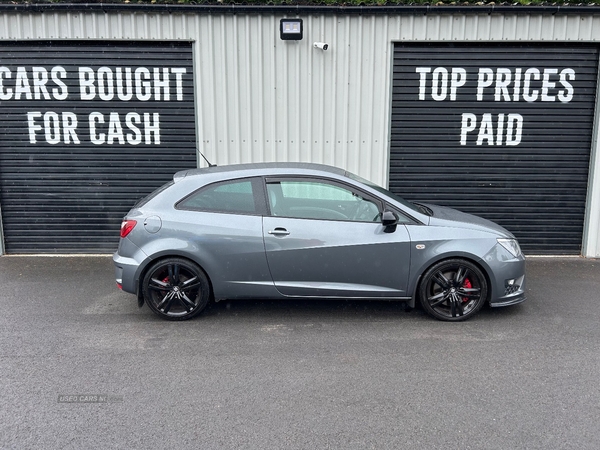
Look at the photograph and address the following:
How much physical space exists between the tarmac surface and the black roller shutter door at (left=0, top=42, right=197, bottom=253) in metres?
2.19

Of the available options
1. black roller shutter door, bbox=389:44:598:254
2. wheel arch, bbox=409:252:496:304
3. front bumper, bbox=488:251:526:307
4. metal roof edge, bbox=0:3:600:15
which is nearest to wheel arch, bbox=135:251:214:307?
wheel arch, bbox=409:252:496:304

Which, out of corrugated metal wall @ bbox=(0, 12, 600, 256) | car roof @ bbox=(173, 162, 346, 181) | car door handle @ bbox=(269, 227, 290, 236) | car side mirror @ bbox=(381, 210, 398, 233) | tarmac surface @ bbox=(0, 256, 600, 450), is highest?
corrugated metal wall @ bbox=(0, 12, 600, 256)

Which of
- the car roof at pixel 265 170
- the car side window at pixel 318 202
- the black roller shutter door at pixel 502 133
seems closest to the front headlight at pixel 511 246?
the car side window at pixel 318 202

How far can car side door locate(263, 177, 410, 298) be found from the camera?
17.6 feet

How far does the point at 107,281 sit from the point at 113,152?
2.26 meters

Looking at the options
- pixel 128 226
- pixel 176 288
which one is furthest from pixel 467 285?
pixel 128 226

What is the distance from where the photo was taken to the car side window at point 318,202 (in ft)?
18.1

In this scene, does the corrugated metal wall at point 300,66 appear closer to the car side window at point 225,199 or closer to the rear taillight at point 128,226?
the car side window at point 225,199

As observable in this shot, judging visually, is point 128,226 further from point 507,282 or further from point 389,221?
point 507,282

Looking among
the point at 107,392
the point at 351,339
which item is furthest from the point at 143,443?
the point at 351,339

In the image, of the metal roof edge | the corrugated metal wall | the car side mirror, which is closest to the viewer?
the car side mirror

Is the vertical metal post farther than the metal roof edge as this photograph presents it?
Yes

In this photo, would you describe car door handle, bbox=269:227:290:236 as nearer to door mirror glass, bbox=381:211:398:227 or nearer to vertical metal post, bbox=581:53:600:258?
door mirror glass, bbox=381:211:398:227

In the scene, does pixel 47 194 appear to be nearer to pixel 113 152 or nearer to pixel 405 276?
pixel 113 152
